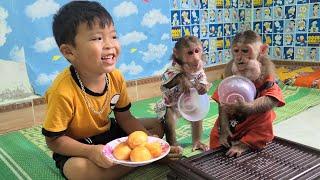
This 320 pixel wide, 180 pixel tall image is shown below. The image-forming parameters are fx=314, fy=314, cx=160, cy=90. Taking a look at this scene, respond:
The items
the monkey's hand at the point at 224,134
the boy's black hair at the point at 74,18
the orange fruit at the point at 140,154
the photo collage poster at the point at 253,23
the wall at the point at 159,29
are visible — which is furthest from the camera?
the photo collage poster at the point at 253,23

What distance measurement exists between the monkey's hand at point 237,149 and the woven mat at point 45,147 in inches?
10.2

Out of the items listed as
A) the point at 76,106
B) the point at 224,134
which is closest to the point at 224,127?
the point at 224,134

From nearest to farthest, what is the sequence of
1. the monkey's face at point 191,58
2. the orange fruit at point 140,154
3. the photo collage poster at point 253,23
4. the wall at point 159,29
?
the orange fruit at point 140,154
the monkey's face at point 191,58
the wall at point 159,29
the photo collage poster at point 253,23

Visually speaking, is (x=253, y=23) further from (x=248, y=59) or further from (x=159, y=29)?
(x=248, y=59)

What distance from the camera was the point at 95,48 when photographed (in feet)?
2.92

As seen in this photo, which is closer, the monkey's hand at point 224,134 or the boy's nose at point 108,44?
the boy's nose at point 108,44

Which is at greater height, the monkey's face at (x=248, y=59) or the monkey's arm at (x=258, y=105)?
the monkey's face at (x=248, y=59)

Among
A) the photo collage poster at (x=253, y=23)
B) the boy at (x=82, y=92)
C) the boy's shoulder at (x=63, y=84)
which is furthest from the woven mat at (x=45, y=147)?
the photo collage poster at (x=253, y=23)

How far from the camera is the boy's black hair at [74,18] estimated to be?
2.94ft

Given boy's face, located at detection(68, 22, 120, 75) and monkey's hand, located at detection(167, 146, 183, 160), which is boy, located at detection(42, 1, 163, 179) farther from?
monkey's hand, located at detection(167, 146, 183, 160)

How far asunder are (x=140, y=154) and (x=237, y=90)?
37 cm

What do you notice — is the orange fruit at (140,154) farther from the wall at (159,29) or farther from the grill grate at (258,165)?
the wall at (159,29)

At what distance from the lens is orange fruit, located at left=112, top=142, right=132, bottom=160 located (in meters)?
0.82

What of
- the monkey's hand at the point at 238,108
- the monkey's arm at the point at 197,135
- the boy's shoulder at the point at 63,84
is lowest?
Result: the monkey's arm at the point at 197,135
